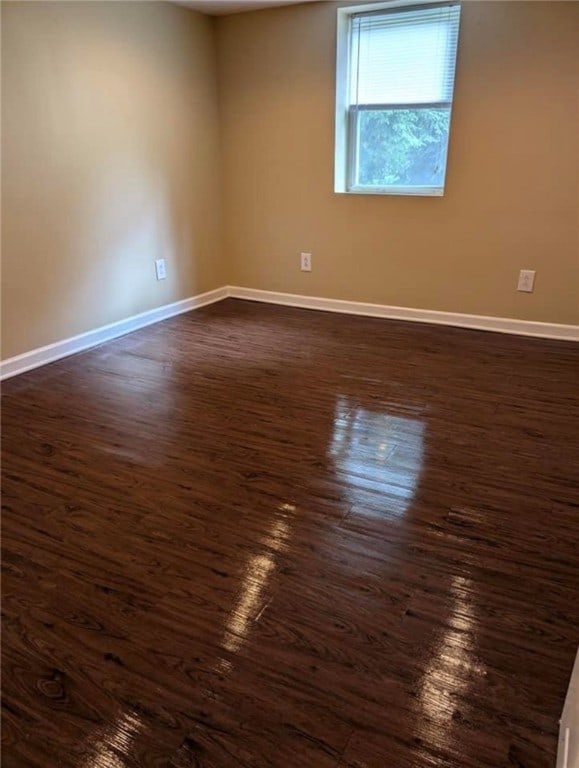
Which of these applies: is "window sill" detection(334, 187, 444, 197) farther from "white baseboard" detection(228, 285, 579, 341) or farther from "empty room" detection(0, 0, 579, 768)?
"white baseboard" detection(228, 285, 579, 341)

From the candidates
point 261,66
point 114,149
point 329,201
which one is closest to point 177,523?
point 114,149

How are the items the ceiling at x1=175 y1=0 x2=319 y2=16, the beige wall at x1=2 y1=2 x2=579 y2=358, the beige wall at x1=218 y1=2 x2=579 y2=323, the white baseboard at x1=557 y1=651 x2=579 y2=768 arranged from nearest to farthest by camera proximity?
the white baseboard at x1=557 y1=651 x2=579 y2=768, the beige wall at x1=2 y1=2 x2=579 y2=358, the beige wall at x1=218 y1=2 x2=579 y2=323, the ceiling at x1=175 y1=0 x2=319 y2=16

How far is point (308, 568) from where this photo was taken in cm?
157

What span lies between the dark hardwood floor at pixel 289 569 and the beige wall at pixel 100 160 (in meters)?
0.72

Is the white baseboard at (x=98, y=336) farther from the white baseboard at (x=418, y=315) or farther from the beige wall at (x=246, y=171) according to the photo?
the white baseboard at (x=418, y=315)

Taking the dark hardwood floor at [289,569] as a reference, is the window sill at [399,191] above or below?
above

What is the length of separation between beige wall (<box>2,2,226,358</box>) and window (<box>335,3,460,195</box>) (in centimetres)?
108

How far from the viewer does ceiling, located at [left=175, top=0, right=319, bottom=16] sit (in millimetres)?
3422

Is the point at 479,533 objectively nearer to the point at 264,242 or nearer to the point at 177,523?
the point at 177,523

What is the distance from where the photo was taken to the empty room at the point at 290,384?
1.21 meters

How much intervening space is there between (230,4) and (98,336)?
2.35m

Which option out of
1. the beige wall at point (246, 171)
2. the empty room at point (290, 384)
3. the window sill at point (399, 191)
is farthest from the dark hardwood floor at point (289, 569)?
the window sill at point (399, 191)

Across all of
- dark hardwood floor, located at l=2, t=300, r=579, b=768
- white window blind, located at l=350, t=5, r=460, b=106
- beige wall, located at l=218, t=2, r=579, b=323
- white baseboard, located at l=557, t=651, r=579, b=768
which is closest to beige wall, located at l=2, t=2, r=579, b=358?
beige wall, located at l=218, t=2, r=579, b=323

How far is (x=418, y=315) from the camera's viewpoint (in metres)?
3.84
